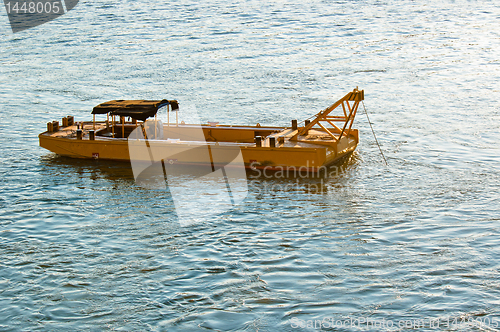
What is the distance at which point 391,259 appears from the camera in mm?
12773

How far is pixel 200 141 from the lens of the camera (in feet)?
66.7

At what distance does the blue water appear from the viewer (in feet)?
36.2
